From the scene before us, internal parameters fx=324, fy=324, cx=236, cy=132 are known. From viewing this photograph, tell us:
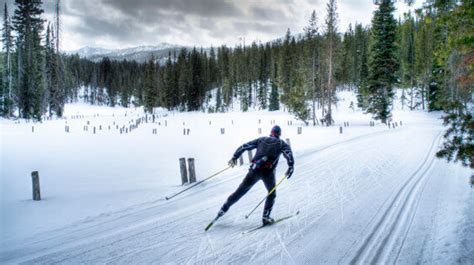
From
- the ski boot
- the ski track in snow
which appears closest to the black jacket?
the ski boot

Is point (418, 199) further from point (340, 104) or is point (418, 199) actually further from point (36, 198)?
point (340, 104)

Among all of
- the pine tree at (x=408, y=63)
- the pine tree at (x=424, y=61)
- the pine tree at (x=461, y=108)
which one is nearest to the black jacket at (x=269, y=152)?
the pine tree at (x=461, y=108)

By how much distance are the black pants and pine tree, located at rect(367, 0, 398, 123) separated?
32.5 metres

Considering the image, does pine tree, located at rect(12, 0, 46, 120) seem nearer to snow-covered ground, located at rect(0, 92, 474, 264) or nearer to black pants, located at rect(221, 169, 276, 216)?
snow-covered ground, located at rect(0, 92, 474, 264)

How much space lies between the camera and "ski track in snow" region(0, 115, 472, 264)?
17.9 ft

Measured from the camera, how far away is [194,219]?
7.34 m

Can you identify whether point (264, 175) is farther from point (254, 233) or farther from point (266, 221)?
point (254, 233)

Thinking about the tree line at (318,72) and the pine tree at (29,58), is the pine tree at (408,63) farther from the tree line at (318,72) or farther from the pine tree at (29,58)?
the pine tree at (29,58)

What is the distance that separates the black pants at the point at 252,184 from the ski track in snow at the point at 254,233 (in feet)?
1.39

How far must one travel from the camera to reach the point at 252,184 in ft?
23.0

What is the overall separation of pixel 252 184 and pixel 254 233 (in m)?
1.04

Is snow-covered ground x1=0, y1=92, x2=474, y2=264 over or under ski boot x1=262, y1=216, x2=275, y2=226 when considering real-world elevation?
under

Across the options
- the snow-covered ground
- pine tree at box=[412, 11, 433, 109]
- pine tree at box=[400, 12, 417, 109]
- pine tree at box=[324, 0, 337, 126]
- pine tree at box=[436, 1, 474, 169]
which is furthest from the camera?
pine tree at box=[400, 12, 417, 109]

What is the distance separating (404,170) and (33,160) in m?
17.3
